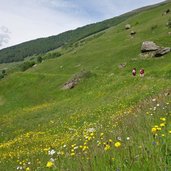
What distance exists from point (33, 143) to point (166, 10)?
85.4 m

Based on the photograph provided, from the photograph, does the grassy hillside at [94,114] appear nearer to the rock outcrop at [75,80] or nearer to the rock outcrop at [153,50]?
the rock outcrop at [75,80]

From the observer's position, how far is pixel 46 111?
33344 mm

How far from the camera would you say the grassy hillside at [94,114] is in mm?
6832

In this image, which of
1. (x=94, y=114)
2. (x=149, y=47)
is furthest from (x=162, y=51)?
(x=94, y=114)

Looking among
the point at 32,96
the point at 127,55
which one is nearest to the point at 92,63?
→ the point at 127,55

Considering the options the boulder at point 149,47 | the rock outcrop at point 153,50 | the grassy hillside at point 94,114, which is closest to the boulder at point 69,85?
the grassy hillside at point 94,114

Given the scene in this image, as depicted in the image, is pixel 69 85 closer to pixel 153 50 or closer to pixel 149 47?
pixel 149 47

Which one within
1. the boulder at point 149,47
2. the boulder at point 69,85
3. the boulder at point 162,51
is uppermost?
the boulder at point 149,47

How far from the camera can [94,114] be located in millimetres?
24078

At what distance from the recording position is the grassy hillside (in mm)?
6832

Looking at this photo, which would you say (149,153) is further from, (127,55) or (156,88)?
(127,55)

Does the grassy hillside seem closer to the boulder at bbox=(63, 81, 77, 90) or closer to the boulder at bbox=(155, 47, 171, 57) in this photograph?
the boulder at bbox=(63, 81, 77, 90)

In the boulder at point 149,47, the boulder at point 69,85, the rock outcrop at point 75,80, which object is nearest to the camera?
the boulder at point 69,85

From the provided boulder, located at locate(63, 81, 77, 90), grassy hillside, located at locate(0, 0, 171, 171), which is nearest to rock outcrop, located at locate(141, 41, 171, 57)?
grassy hillside, located at locate(0, 0, 171, 171)
